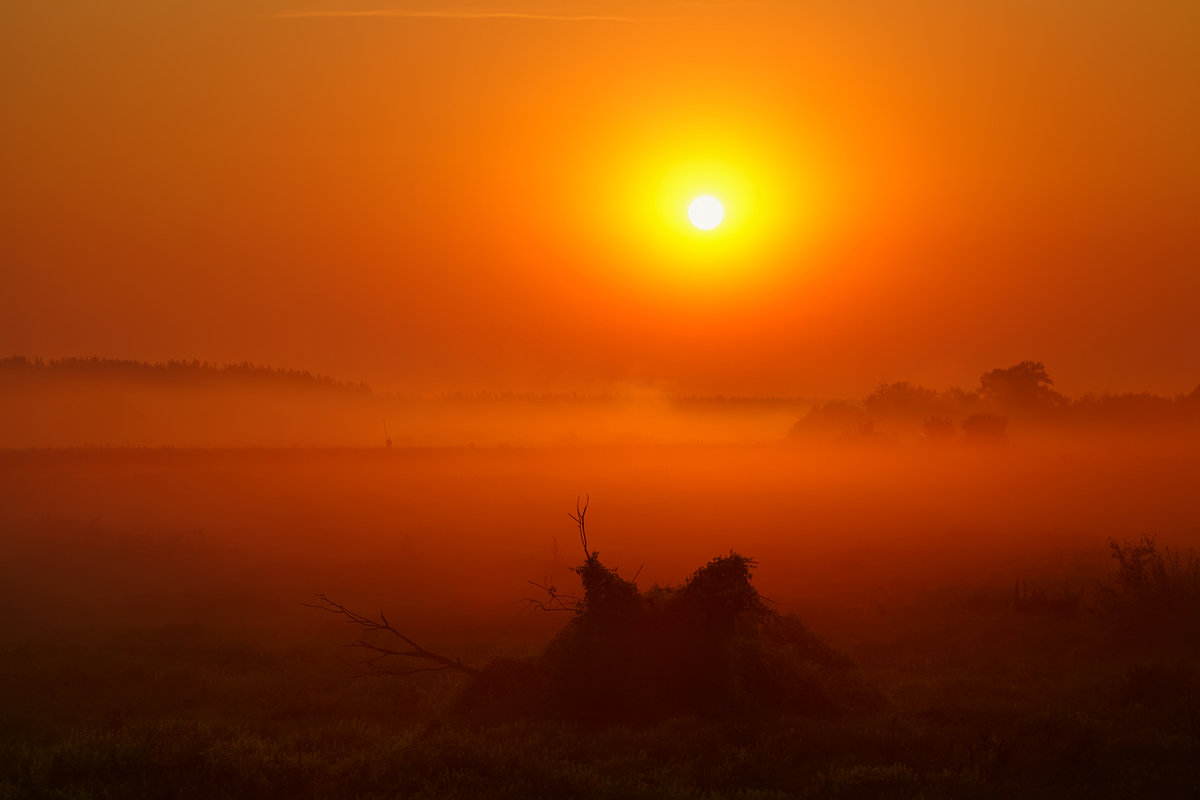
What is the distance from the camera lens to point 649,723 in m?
19.8

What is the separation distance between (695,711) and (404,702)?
901 cm

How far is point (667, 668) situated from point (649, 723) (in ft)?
5.14

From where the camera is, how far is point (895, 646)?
103 feet

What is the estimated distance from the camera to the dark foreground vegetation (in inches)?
622

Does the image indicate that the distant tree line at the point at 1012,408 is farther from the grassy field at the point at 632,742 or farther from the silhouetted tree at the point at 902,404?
the grassy field at the point at 632,742

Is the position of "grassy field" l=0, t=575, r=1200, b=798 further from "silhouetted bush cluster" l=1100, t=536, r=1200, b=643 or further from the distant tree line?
the distant tree line

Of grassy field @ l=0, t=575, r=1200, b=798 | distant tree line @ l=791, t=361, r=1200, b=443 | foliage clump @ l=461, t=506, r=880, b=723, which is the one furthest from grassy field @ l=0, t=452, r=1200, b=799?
distant tree line @ l=791, t=361, r=1200, b=443

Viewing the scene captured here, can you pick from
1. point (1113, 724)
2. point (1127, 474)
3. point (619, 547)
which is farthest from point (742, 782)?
point (1127, 474)

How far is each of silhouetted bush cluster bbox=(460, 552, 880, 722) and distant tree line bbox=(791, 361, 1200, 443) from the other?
111 m

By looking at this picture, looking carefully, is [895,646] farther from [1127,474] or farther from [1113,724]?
[1127,474]

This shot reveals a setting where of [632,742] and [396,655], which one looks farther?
[396,655]

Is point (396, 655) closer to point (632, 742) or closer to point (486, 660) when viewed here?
point (486, 660)

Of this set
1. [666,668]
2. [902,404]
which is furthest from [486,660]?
[902,404]

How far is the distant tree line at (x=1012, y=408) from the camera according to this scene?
135m
